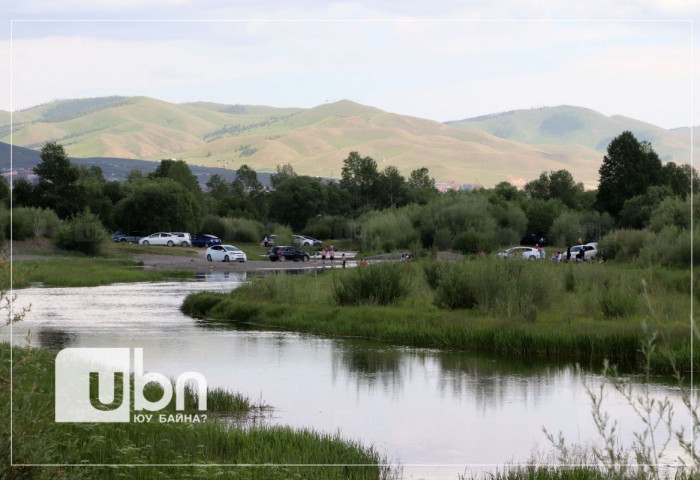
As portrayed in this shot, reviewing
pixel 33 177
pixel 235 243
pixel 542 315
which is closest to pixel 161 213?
pixel 235 243

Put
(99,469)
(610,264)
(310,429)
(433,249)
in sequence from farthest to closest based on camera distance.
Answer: (433,249) < (610,264) < (310,429) < (99,469)

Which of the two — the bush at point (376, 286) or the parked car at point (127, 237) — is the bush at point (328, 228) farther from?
the bush at point (376, 286)

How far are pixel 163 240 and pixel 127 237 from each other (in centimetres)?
612

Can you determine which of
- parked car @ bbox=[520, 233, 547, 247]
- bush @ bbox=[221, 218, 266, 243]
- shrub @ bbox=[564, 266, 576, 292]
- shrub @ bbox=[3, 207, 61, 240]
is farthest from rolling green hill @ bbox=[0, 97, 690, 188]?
bush @ bbox=[221, 218, 266, 243]

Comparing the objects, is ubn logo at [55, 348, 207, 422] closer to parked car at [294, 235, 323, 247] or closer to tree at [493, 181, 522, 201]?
tree at [493, 181, 522, 201]

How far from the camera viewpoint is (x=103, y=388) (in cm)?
1380

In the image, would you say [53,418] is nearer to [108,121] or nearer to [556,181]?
[108,121]

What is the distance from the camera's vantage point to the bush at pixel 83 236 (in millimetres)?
60000

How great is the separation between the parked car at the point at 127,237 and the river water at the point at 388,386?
169 ft

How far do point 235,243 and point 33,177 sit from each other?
21176 millimetres

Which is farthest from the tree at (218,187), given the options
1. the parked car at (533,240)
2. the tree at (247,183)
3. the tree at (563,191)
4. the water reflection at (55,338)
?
the water reflection at (55,338)

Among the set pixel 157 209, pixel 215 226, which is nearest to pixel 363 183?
pixel 215 226

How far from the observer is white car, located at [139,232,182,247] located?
245 feet

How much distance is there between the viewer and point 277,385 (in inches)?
657
